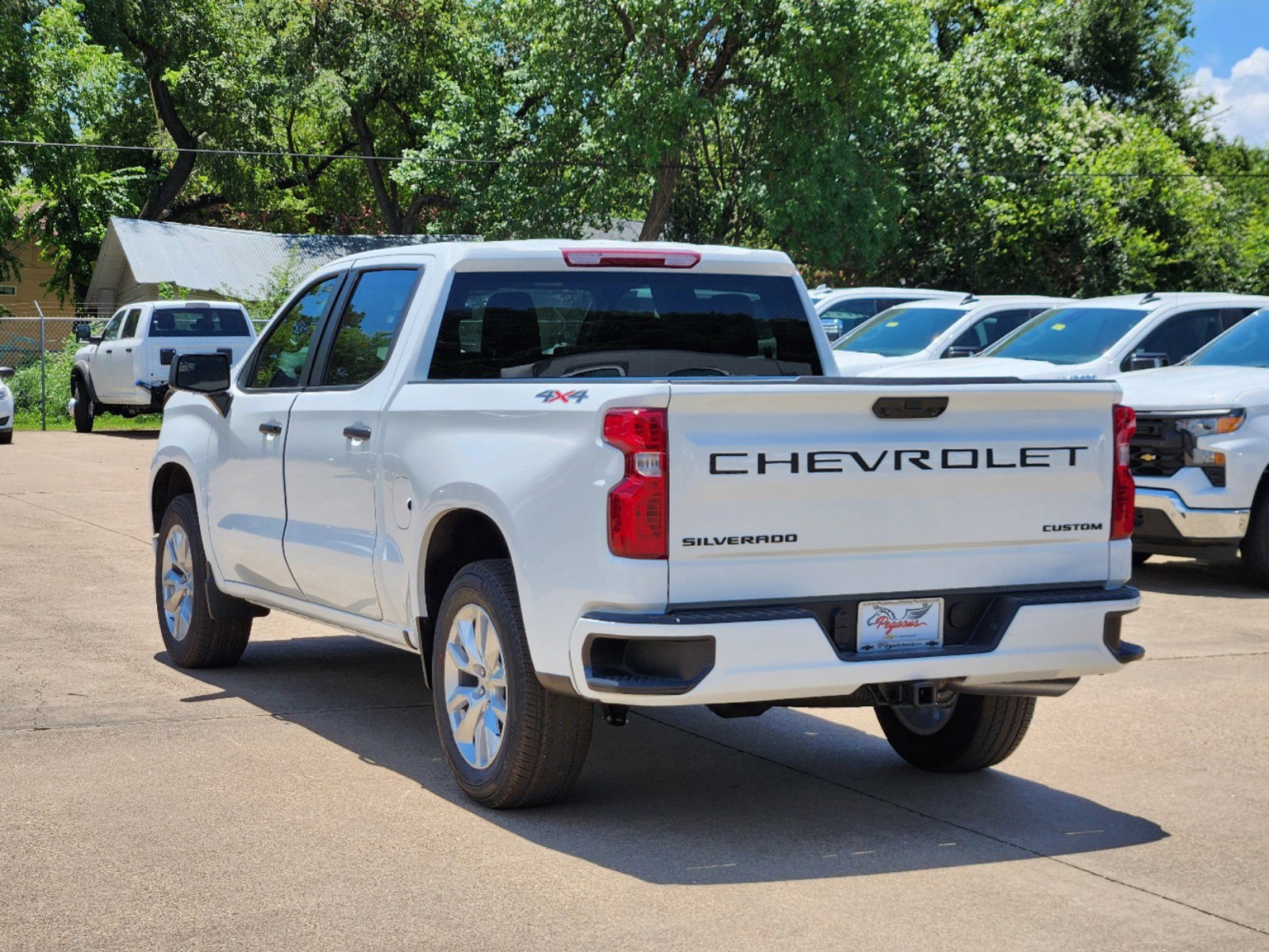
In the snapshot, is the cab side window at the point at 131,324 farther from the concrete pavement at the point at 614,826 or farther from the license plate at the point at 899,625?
the license plate at the point at 899,625

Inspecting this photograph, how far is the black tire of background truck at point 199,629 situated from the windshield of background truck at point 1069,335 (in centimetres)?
833

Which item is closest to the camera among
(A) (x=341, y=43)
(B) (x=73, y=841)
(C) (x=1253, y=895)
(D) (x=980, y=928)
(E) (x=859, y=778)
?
(D) (x=980, y=928)

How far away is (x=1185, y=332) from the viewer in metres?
14.4

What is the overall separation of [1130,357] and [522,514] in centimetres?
951

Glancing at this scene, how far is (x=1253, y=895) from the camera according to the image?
16.7ft

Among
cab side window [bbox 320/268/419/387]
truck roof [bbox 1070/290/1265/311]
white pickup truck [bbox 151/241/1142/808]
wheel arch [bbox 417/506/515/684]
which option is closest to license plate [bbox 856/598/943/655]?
white pickup truck [bbox 151/241/1142/808]

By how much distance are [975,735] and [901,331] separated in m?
12.7

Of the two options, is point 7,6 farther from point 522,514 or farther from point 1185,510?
point 522,514

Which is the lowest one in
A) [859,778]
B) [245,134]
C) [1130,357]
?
[859,778]

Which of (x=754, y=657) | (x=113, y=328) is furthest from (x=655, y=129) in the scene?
(x=754, y=657)

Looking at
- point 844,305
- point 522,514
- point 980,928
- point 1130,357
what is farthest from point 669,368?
point 844,305

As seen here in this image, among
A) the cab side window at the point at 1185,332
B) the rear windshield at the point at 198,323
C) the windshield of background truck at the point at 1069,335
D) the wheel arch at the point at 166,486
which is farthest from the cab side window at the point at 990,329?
the rear windshield at the point at 198,323

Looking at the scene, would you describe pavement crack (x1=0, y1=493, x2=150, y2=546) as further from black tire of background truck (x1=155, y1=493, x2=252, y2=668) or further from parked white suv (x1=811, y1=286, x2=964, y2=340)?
parked white suv (x1=811, y1=286, x2=964, y2=340)

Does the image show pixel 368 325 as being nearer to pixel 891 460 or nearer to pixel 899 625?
pixel 891 460
